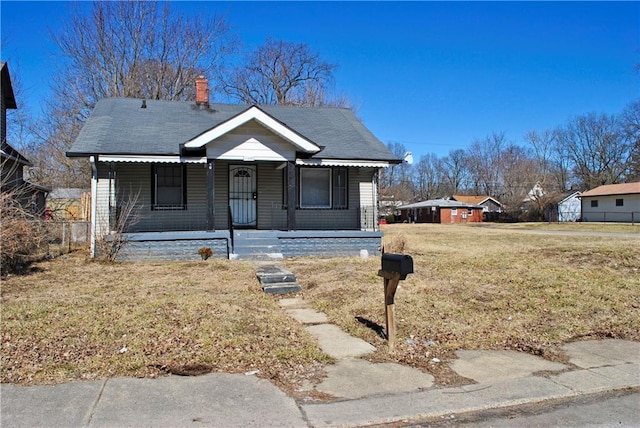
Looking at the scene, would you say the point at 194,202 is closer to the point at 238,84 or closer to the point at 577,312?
the point at 577,312

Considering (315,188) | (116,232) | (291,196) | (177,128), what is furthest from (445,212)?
(116,232)

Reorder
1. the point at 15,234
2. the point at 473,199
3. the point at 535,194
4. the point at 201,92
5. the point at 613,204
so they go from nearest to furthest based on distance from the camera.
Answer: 1. the point at 15,234
2. the point at 201,92
3. the point at 613,204
4. the point at 535,194
5. the point at 473,199

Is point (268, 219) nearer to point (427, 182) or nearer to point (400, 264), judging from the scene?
point (400, 264)

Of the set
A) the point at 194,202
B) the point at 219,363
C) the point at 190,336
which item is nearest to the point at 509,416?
the point at 219,363

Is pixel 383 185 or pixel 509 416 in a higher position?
pixel 383 185

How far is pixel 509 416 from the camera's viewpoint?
3.57 metres

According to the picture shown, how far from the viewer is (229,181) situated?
14.9 metres

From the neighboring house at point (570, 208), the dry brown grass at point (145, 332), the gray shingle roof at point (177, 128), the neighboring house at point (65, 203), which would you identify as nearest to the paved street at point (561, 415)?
the dry brown grass at point (145, 332)

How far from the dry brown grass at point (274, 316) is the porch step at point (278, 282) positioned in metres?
0.21

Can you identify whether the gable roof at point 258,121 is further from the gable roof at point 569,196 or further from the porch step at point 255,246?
the gable roof at point 569,196

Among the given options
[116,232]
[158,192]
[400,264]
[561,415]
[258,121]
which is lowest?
[561,415]

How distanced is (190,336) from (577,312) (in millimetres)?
5213

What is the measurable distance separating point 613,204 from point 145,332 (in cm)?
5489

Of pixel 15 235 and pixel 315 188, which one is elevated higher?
pixel 315 188
